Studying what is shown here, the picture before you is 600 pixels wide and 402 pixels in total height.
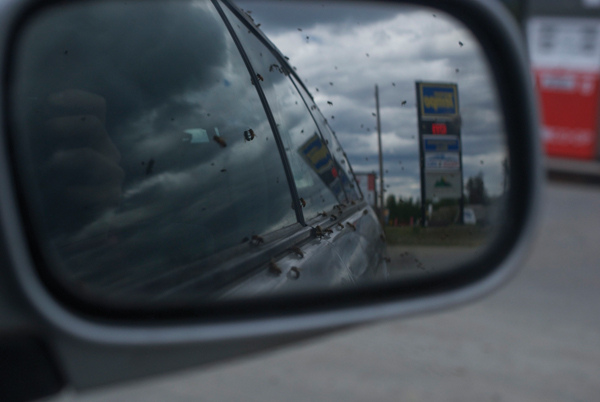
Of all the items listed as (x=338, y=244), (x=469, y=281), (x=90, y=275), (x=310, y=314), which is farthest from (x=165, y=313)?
(x=469, y=281)

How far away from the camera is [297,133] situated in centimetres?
173

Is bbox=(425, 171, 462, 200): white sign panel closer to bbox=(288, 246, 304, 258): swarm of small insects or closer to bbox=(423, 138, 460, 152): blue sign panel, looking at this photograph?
bbox=(423, 138, 460, 152): blue sign panel

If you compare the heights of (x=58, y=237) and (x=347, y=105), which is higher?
(x=347, y=105)

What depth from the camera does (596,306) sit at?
20.6ft

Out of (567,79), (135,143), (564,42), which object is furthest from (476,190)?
(567,79)

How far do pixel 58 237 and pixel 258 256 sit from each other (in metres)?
0.53

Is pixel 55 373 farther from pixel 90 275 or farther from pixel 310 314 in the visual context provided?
pixel 310 314

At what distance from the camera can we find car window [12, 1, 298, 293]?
118 cm

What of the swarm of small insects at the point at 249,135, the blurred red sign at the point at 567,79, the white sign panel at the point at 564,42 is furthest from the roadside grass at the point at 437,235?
the white sign panel at the point at 564,42

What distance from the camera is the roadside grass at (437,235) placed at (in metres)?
1.51

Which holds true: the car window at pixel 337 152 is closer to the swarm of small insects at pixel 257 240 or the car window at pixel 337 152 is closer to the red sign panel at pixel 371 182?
the red sign panel at pixel 371 182

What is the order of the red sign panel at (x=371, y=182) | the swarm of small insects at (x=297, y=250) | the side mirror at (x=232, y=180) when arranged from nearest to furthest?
the side mirror at (x=232, y=180) < the red sign panel at (x=371, y=182) < the swarm of small insects at (x=297, y=250)

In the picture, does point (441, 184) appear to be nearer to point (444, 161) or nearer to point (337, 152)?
point (444, 161)

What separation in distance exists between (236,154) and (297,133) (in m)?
0.22
